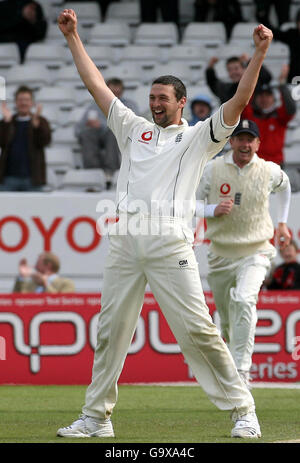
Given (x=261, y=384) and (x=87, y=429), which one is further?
(x=261, y=384)

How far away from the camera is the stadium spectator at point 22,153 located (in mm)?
13664

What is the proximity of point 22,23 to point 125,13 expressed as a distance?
198cm

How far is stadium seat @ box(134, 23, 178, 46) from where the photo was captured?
1781 centimetres

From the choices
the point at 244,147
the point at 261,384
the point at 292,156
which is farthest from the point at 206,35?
the point at 244,147

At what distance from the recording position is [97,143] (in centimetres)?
1445

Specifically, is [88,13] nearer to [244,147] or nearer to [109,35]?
[109,35]

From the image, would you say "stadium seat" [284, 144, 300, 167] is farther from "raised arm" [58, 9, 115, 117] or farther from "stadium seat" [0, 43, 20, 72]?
"raised arm" [58, 9, 115, 117]

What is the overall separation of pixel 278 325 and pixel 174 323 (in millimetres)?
4954

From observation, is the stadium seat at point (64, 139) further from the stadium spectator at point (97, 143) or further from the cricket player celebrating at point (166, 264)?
the cricket player celebrating at point (166, 264)

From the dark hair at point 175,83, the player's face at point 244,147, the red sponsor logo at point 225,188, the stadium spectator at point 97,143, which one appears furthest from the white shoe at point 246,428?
the stadium spectator at point 97,143

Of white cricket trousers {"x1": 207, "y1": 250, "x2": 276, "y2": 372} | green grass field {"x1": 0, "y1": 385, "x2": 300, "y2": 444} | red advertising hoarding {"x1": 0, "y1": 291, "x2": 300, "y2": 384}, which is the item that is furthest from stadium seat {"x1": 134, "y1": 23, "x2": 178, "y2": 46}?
white cricket trousers {"x1": 207, "y1": 250, "x2": 276, "y2": 372}

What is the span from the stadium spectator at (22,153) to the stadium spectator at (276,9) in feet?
16.9

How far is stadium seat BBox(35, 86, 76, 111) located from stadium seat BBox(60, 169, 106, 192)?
2.74 metres
